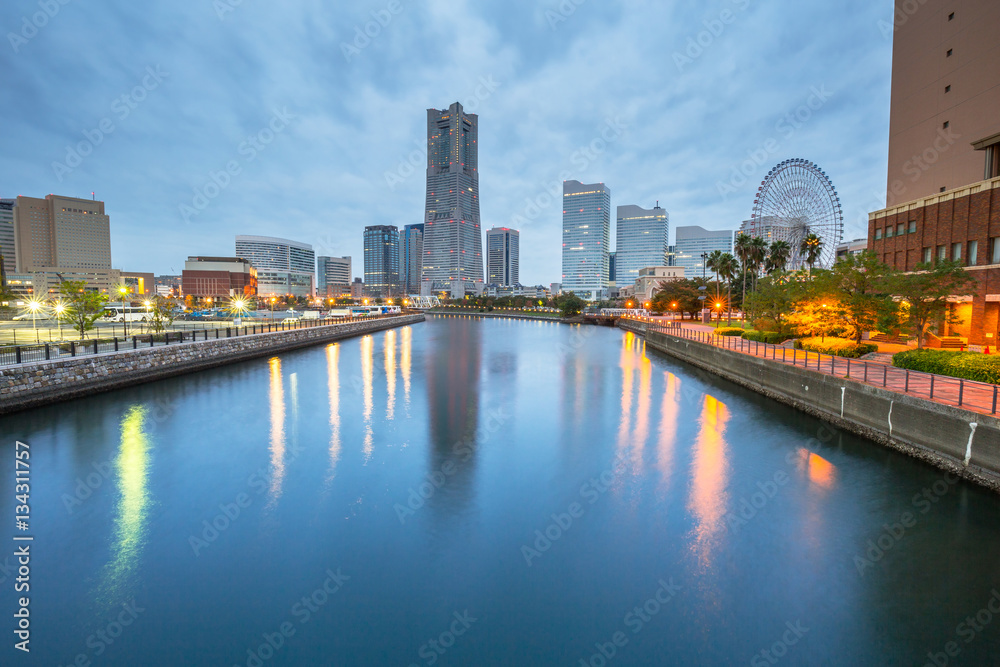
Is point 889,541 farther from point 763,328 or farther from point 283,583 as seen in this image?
point 763,328

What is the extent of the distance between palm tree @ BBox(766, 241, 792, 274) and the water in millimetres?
49052

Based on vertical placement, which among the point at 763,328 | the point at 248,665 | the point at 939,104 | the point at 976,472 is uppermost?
the point at 939,104

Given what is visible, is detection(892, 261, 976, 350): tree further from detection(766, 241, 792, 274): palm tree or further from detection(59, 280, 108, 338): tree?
detection(59, 280, 108, 338): tree

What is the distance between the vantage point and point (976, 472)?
45.7 ft

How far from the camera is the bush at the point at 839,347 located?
2773cm

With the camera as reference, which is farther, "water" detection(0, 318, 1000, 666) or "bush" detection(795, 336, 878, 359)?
"bush" detection(795, 336, 878, 359)

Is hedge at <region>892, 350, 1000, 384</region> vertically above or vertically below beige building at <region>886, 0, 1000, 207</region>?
below

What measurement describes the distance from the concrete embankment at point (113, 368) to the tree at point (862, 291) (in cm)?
4682

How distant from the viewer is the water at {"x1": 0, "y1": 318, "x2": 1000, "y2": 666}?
326 inches

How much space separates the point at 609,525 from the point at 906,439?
44.1ft

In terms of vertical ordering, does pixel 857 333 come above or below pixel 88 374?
above

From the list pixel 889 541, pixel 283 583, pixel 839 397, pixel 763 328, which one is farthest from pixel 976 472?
pixel 763 328

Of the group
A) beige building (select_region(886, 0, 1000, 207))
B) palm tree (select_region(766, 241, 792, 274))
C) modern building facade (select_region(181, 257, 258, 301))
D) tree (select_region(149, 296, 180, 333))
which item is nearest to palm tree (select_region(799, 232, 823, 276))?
palm tree (select_region(766, 241, 792, 274))

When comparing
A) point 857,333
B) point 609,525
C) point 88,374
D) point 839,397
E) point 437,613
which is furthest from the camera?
point 857,333
